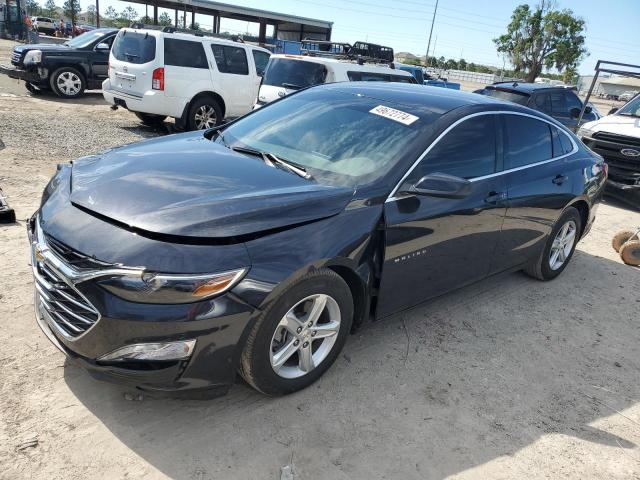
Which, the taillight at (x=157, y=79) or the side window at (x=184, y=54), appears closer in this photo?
the taillight at (x=157, y=79)

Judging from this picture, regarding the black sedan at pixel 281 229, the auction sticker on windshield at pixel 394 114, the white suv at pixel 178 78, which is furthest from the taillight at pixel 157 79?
the auction sticker on windshield at pixel 394 114

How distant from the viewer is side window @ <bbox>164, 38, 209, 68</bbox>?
9.65m

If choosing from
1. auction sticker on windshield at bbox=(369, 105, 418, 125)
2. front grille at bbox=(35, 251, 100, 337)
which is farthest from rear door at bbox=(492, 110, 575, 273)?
front grille at bbox=(35, 251, 100, 337)

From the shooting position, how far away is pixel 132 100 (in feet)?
31.6

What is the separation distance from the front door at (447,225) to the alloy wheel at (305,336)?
1.40 ft

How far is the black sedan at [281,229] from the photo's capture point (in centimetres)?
237

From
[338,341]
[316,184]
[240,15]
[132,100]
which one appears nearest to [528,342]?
[338,341]

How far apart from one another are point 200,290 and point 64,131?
8309 mm

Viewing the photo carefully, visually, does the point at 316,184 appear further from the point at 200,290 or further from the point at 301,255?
the point at 200,290

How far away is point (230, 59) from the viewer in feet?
35.0

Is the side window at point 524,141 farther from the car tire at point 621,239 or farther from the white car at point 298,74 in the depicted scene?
the white car at point 298,74

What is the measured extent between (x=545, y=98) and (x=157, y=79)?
7.89 m

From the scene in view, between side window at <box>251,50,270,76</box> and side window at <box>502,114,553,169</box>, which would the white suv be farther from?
side window at <box>502,114,553,169</box>

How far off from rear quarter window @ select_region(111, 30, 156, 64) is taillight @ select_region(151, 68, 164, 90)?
0.97ft
